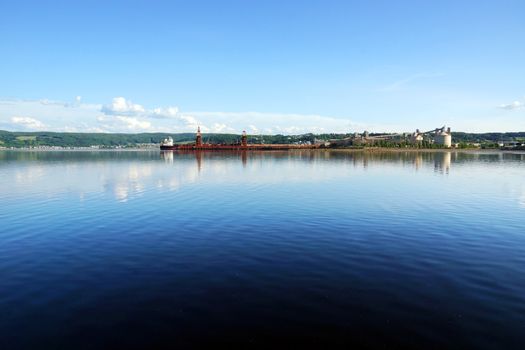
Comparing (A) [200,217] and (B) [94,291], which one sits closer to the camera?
(B) [94,291]

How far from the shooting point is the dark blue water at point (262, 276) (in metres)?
12.3

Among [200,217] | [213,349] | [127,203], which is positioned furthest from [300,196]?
[213,349]

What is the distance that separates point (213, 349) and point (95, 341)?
4.01m

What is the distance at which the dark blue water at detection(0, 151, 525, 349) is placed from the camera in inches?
485

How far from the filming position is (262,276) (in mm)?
17453

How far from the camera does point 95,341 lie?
1178 cm

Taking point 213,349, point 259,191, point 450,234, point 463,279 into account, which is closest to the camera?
point 213,349

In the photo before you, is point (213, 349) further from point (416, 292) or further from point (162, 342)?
point (416, 292)

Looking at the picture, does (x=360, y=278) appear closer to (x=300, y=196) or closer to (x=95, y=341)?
(x=95, y=341)

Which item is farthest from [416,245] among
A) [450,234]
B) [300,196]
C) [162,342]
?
[300,196]

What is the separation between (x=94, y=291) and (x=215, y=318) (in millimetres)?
6383

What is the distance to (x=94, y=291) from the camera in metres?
15.9

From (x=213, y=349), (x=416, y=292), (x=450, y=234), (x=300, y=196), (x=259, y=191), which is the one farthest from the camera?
(x=259, y=191)

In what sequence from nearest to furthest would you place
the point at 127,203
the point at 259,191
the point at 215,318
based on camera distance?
the point at 215,318
the point at 127,203
the point at 259,191
